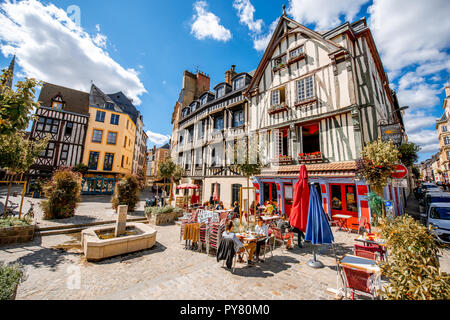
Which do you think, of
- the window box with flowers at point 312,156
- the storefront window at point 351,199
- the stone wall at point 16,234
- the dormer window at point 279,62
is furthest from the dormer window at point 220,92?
the stone wall at point 16,234

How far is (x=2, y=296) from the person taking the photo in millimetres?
2674

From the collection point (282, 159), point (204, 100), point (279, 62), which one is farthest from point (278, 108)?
point (204, 100)

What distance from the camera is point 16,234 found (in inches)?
271

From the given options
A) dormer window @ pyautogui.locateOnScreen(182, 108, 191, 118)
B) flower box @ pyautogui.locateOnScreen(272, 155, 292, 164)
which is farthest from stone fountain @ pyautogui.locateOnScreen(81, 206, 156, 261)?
dormer window @ pyautogui.locateOnScreen(182, 108, 191, 118)

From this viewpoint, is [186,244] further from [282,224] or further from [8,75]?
[8,75]

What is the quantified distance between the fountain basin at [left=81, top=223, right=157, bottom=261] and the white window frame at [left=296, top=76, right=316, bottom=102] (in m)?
11.4

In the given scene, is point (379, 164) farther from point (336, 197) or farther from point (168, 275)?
point (168, 275)

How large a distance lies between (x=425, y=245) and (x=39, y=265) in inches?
352

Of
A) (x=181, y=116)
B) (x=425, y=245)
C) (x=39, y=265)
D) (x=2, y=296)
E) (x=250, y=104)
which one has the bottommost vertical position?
(x=39, y=265)

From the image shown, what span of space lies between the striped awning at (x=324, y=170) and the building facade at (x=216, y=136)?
132 inches

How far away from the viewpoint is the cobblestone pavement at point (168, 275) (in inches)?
153

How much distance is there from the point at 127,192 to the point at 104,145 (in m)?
17.4

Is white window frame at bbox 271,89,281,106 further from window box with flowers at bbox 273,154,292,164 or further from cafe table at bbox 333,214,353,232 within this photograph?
cafe table at bbox 333,214,353,232
